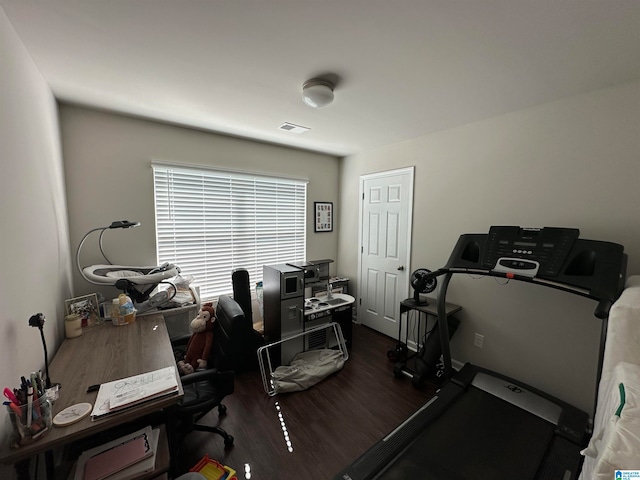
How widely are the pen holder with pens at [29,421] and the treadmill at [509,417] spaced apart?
1.42m

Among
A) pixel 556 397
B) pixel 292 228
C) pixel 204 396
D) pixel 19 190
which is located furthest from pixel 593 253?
pixel 19 190

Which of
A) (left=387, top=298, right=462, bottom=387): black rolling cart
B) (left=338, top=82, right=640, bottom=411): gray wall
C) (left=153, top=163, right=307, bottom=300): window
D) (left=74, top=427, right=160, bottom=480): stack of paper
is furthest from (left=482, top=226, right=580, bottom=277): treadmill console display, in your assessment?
(left=153, top=163, right=307, bottom=300): window

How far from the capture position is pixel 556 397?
2.13 meters

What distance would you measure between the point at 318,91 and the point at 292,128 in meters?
1.01

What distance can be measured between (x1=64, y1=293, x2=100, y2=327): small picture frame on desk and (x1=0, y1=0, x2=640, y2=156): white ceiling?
157 centimetres

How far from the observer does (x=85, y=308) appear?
6.54ft

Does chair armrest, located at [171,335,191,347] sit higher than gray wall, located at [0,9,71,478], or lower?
lower

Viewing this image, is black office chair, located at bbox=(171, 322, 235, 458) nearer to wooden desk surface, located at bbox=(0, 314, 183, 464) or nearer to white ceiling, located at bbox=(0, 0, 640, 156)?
wooden desk surface, located at bbox=(0, 314, 183, 464)

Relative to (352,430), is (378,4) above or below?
above

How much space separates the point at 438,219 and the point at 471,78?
4.74ft

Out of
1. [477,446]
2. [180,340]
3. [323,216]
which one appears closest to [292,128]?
[323,216]

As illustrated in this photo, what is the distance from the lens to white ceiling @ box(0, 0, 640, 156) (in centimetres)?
118

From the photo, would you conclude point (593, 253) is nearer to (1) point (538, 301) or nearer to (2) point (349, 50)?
(1) point (538, 301)

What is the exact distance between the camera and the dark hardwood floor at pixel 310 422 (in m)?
1.69
